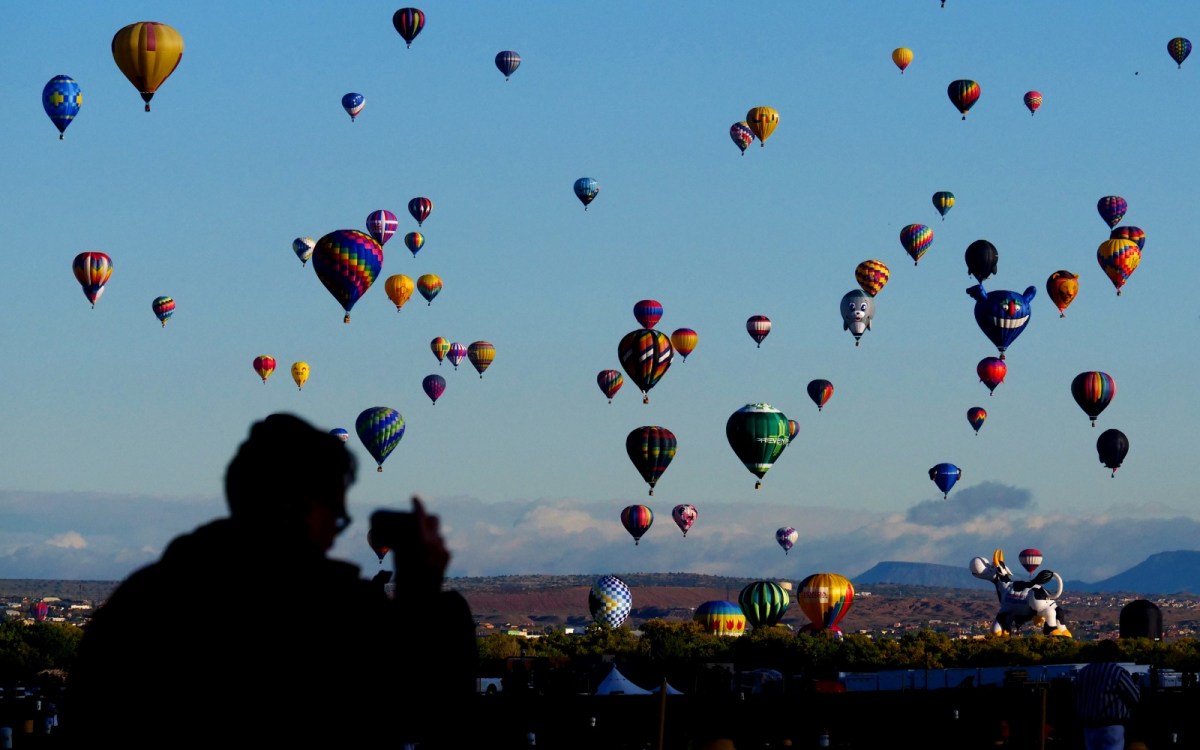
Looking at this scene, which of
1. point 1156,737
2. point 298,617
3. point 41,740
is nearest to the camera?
point 298,617

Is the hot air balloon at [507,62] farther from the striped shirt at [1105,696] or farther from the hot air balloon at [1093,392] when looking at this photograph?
the striped shirt at [1105,696]

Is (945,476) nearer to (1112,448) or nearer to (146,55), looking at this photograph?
(1112,448)

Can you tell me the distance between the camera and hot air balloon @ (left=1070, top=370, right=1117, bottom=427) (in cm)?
9356

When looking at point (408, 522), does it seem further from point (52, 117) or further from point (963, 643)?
point (963, 643)

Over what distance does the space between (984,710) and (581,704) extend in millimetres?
9715

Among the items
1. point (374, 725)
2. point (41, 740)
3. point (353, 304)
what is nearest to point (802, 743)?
point (41, 740)

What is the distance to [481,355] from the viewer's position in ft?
367

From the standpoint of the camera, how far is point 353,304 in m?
73.9

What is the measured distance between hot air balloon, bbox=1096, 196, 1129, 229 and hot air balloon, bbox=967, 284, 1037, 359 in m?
14.2

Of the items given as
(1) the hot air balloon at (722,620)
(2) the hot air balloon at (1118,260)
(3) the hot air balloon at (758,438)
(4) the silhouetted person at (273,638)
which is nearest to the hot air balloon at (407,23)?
(3) the hot air balloon at (758,438)

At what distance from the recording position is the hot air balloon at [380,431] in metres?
91.9

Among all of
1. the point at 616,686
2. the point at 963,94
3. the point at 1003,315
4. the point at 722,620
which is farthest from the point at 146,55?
the point at 722,620

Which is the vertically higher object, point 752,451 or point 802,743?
point 752,451

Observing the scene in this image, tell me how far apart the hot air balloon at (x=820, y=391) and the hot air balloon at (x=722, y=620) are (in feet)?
51.8
